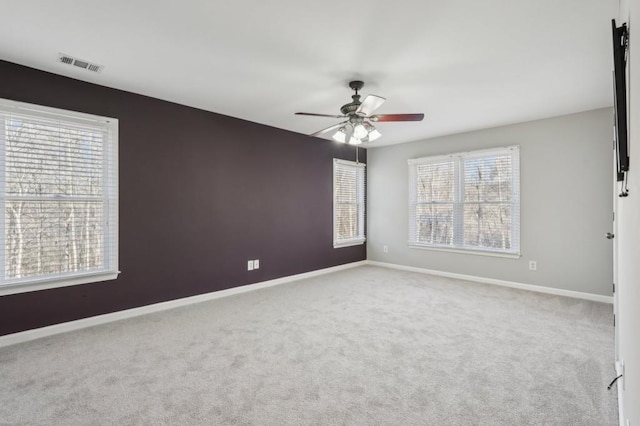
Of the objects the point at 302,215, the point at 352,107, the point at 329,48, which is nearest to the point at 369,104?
the point at 352,107

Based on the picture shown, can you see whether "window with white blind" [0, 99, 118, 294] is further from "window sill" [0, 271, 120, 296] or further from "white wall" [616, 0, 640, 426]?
"white wall" [616, 0, 640, 426]

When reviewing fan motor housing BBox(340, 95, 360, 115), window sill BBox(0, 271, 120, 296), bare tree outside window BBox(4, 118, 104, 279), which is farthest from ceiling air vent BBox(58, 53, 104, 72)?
fan motor housing BBox(340, 95, 360, 115)

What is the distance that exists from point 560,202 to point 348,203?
3270mm

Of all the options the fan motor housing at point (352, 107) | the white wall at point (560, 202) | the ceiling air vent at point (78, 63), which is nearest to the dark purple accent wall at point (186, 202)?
the ceiling air vent at point (78, 63)

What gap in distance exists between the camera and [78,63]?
2.81 m

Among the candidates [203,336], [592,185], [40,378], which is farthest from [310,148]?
[40,378]

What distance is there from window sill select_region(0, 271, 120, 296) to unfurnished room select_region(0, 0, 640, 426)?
2 cm

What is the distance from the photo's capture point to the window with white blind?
282 cm

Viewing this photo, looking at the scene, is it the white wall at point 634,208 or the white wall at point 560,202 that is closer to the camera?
the white wall at point 634,208

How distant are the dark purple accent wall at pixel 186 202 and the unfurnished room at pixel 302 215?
0.02 m

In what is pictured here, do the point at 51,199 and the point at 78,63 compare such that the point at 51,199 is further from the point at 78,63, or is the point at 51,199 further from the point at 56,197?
the point at 78,63

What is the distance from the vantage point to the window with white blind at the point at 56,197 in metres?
2.82

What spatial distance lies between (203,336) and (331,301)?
161 centimetres

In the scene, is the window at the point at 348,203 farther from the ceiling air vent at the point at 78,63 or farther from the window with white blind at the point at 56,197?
the ceiling air vent at the point at 78,63
